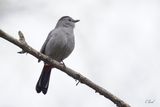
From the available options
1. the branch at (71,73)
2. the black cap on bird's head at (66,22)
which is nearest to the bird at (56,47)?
the black cap on bird's head at (66,22)

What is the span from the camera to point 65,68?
5402 millimetres

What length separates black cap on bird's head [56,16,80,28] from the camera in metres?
8.42

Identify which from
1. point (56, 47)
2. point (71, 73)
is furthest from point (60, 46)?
point (71, 73)

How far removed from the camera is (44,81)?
767cm

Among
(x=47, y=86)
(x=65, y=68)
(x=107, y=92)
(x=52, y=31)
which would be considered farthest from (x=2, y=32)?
(x=52, y=31)

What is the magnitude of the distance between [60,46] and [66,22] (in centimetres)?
99

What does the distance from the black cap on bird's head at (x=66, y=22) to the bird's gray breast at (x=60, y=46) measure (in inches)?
22.5

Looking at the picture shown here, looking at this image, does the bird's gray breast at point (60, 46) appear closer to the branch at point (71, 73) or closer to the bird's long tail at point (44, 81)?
the bird's long tail at point (44, 81)

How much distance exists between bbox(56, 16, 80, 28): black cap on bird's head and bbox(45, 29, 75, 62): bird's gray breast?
572 mm

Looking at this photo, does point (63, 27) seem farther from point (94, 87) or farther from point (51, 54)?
point (94, 87)

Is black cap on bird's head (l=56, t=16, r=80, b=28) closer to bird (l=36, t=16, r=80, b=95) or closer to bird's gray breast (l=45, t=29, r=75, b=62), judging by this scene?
bird (l=36, t=16, r=80, b=95)

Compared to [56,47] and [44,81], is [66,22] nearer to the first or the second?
[56,47]

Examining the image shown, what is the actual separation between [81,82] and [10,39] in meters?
1.11

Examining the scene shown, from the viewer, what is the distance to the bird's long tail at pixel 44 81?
288 inches
